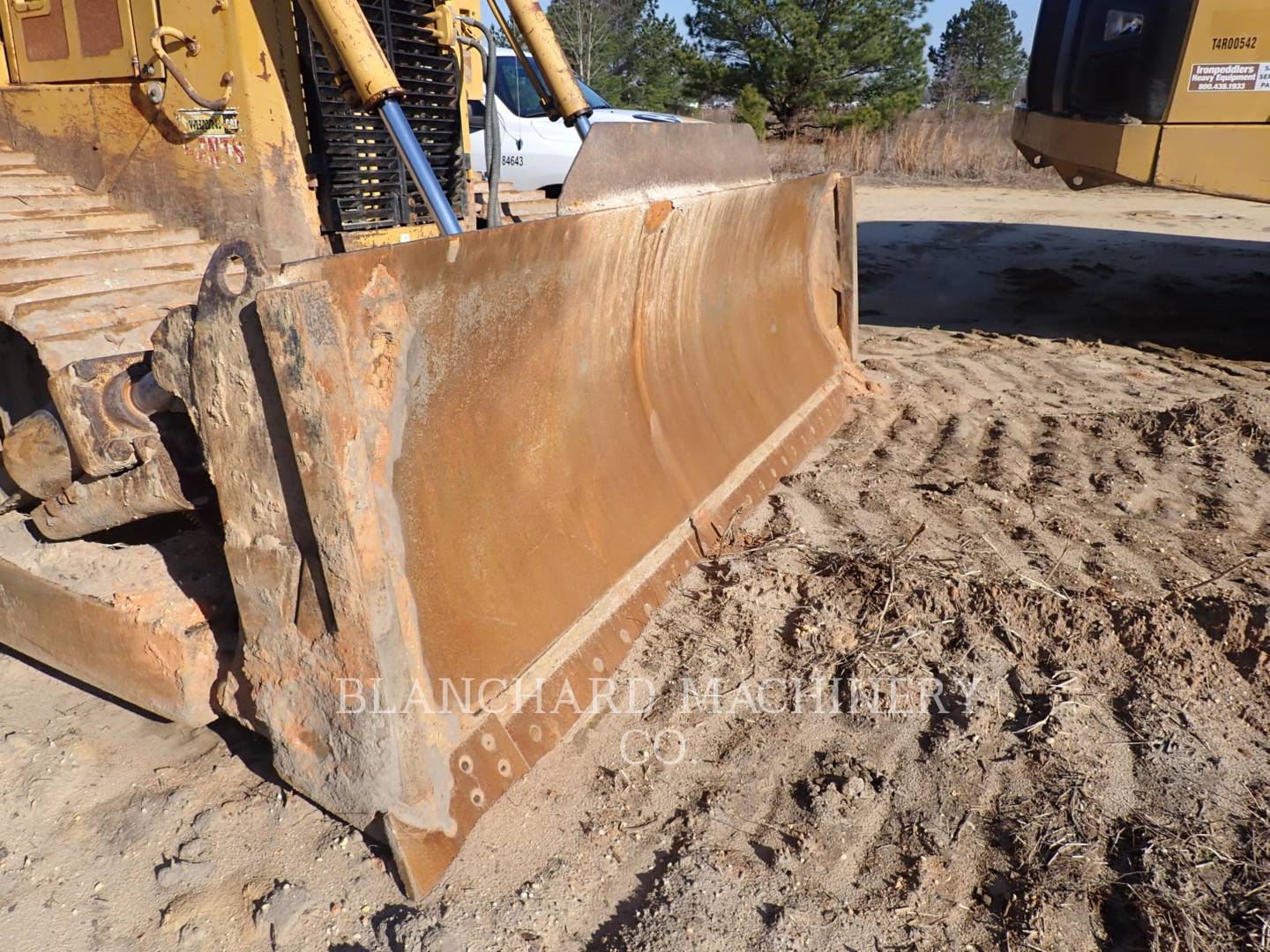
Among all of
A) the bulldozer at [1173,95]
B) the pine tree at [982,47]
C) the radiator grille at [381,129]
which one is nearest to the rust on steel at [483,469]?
the radiator grille at [381,129]

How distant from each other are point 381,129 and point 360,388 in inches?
82.1

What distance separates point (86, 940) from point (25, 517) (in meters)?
1.32

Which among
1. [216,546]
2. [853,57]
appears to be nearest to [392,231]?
[216,546]

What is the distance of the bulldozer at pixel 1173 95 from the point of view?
5.36 metres

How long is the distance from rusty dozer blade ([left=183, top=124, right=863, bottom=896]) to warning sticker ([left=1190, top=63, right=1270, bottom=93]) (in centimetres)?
381

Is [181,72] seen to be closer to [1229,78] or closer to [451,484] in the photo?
[451,484]

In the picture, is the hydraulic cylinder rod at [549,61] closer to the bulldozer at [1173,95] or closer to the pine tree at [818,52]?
the bulldozer at [1173,95]

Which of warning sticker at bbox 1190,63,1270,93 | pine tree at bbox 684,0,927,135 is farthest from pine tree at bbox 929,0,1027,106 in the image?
warning sticker at bbox 1190,63,1270,93

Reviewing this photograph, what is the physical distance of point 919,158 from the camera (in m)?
18.3

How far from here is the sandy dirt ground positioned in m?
1.93

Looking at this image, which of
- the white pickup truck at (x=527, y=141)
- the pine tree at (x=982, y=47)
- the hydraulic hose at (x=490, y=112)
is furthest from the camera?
the pine tree at (x=982, y=47)

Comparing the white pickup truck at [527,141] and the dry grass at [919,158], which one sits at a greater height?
the white pickup truck at [527,141]

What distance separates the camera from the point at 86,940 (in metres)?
1.94

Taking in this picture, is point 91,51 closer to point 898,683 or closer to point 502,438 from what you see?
point 502,438
